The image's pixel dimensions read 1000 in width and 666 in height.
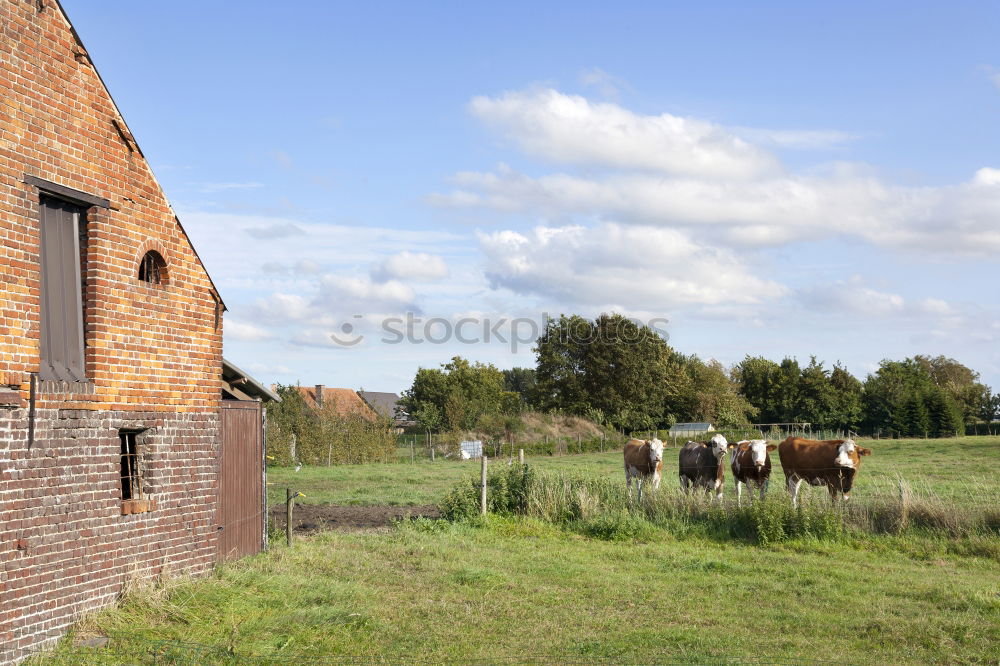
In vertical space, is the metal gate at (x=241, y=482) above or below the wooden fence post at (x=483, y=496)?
above

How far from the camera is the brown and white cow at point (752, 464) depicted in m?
19.0

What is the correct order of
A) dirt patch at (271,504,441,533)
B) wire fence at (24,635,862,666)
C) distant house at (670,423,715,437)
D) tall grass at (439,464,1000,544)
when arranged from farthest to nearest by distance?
distant house at (670,423,715,437)
dirt patch at (271,504,441,533)
tall grass at (439,464,1000,544)
wire fence at (24,635,862,666)

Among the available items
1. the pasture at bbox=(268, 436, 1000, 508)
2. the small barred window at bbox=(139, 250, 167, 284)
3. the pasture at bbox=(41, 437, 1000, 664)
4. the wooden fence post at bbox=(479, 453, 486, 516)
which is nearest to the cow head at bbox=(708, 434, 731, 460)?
the pasture at bbox=(268, 436, 1000, 508)

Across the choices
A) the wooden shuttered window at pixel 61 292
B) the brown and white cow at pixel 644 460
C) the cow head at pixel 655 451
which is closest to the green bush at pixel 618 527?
the brown and white cow at pixel 644 460

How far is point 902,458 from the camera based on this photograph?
36656mm

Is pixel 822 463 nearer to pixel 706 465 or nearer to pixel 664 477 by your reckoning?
pixel 706 465

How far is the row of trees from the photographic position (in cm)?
6372

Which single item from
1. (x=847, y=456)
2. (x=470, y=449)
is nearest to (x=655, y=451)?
(x=847, y=456)

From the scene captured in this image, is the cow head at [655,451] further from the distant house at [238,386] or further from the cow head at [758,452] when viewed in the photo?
the distant house at [238,386]

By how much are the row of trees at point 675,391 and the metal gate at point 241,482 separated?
44.6 m

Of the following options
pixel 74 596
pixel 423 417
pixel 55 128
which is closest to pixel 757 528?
pixel 74 596

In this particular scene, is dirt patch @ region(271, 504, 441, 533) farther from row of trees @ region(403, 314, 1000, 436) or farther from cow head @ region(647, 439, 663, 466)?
row of trees @ region(403, 314, 1000, 436)

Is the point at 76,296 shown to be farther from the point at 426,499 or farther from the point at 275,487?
the point at 275,487

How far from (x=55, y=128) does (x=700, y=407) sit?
60254 mm
